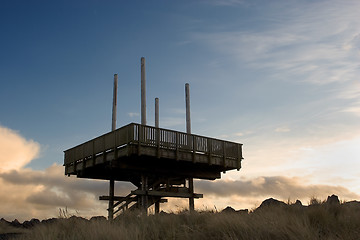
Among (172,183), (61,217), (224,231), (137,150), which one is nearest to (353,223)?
A: (224,231)

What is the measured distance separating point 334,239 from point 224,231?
105 inches

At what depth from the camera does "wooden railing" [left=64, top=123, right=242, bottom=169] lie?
20405 millimetres

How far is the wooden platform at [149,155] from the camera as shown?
20625mm

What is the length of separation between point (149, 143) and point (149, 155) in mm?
673

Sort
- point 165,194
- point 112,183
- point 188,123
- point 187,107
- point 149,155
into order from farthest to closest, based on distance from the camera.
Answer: point 187,107
point 188,123
point 112,183
point 165,194
point 149,155

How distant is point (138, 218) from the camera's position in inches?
528

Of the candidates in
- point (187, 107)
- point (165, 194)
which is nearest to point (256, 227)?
point (165, 194)

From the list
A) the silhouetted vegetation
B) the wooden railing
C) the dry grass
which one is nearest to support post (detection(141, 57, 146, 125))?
the wooden railing

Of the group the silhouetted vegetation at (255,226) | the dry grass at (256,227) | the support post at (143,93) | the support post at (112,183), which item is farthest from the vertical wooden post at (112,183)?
the dry grass at (256,227)

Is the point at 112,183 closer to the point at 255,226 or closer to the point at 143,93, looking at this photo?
the point at 143,93

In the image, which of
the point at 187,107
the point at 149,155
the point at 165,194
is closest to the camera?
the point at 149,155

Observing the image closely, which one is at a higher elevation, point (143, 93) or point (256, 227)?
point (143, 93)

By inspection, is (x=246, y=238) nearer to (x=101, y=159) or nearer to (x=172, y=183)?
(x=101, y=159)

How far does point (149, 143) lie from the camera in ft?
68.3
